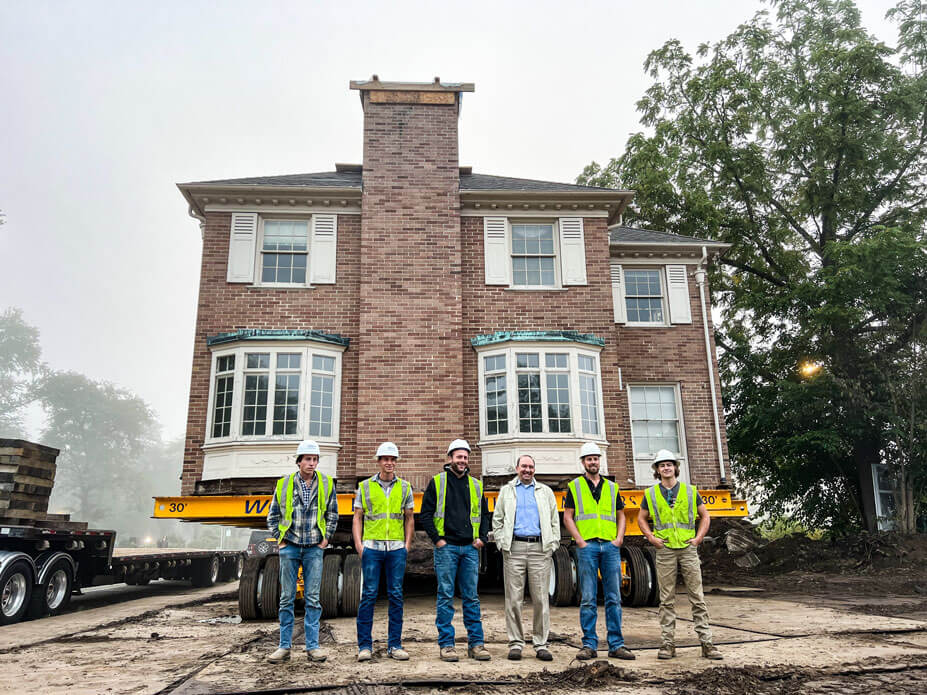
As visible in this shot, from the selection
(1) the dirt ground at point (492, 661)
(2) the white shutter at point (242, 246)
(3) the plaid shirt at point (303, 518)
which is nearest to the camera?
(1) the dirt ground at point (492, 661)

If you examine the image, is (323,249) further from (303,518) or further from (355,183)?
(303,518)

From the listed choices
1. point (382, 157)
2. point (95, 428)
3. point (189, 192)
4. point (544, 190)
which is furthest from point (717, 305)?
point (95, 428)

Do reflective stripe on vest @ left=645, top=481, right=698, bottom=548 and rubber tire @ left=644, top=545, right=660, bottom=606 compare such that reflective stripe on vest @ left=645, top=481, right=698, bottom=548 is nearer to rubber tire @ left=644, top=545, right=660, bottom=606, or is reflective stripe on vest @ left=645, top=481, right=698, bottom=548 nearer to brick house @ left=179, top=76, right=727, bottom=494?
rubber tire @ left=644, top=545, right=660, bottom=606

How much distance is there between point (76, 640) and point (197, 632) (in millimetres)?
1448

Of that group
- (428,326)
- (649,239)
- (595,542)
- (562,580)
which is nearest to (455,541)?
(595,542)

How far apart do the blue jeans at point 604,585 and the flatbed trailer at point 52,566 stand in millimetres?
7293

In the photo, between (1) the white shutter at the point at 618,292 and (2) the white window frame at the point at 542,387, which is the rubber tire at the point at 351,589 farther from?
(1) the white shutter at the point at 618,292

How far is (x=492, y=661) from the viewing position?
20.1 ft

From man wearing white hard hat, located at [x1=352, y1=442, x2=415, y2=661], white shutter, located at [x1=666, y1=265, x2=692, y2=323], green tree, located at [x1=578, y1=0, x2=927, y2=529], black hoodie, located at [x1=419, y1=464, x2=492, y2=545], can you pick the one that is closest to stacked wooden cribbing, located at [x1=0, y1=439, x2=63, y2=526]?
man wearing white hard hat, located at [x1=352, y1=442, x2=415, y2=661]

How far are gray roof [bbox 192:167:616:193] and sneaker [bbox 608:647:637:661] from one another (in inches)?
391

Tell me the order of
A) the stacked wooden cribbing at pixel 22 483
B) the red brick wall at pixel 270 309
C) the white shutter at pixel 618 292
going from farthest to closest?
the white shutter at pixel 618 292
the red brick wall at pixel 270 309
the stacked wooden cribbing at pixel 22 483

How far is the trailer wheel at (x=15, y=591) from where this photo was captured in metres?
10.4

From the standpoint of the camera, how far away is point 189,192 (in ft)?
45.6

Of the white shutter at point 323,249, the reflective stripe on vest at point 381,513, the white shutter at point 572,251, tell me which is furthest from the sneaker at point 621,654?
the white shutter at point 323,249
